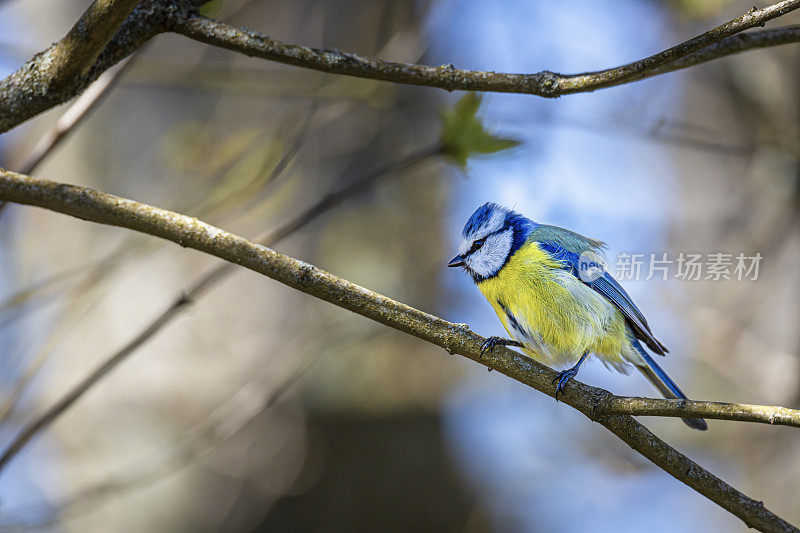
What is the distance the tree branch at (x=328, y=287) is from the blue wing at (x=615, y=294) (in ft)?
1.55

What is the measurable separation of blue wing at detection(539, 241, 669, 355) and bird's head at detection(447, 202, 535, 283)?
7 centimetres

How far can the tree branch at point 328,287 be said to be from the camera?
80cm

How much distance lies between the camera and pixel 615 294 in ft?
4.35

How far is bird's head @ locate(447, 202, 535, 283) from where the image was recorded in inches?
49.0

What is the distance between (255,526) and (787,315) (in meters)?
1.92

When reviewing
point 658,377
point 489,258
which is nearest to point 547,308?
point 489,258

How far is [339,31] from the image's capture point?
8.17ft

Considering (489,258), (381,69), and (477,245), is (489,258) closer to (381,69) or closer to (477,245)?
(477,245)

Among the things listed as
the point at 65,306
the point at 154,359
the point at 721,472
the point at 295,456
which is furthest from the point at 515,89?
the point at 721,472

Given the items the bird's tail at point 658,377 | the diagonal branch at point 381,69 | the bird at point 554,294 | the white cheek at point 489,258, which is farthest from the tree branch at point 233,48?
the bird's tail at point 658,377

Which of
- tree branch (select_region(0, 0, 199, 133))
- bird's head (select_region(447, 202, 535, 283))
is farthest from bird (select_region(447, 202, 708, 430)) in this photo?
tree branch (select_region(0, 0, 199, 133))

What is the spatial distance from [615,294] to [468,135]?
0.44 meters

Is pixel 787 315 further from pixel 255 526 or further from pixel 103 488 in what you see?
pixel 103 488

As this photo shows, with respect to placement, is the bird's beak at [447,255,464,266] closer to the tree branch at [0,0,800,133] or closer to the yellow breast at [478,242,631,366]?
the yellow breast at [478,242,631,366]
